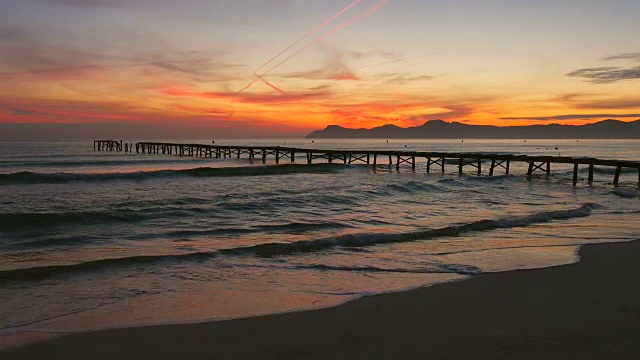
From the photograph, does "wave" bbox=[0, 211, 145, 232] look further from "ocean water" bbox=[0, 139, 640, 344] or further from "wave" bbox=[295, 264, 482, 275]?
"wave" bbox=[295, 264, 482, 275]

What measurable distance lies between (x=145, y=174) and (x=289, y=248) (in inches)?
887

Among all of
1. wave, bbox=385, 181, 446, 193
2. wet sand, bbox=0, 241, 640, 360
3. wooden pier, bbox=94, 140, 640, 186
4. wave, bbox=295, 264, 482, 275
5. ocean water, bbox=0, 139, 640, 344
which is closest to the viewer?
wet sand, bbox=0, 241, 640, 360

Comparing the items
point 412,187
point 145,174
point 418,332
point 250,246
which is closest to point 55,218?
point 250,246

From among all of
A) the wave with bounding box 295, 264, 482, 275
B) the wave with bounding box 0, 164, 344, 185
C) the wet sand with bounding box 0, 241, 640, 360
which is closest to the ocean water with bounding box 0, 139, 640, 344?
the wave with bounding box 295, 264, 482, 275

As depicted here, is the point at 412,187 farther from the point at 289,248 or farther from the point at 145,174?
the point at 145,174

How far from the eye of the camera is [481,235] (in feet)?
36.2

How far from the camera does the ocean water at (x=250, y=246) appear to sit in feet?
19.8

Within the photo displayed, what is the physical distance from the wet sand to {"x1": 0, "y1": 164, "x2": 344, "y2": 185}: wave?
917 inches

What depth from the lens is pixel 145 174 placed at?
2981 cm

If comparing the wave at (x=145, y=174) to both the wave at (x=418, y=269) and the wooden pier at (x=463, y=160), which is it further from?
the wave at (x=418, y=269)

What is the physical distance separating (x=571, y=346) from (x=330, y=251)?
214 inches

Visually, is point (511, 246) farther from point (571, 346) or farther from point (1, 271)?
point (1, 271)

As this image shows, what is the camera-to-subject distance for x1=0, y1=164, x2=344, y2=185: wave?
25453 millimetres

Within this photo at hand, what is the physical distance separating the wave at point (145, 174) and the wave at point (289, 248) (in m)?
19.4
